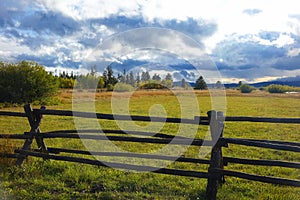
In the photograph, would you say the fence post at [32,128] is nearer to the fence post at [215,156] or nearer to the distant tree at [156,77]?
the distant tree at [156,77]

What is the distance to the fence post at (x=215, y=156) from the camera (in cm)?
511

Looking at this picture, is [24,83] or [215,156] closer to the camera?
[215,156]

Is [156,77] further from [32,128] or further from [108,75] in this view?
[108,75]

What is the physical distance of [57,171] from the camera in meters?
6.24

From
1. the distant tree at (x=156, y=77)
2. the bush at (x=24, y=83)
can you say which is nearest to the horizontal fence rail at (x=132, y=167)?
the distant tree at (x=156, y=77)

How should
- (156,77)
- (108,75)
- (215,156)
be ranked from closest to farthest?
1. (215,156)
2. (156,77)
3. (108,75)

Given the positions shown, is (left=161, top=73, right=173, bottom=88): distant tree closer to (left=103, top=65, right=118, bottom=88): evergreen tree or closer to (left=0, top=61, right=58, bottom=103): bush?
(left=103, top=65, right=118, bottom=88): evergreen tree

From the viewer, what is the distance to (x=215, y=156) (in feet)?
17.1

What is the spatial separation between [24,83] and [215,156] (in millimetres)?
39880

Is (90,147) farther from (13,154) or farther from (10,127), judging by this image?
(10,127)

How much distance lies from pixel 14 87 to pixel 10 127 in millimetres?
27384

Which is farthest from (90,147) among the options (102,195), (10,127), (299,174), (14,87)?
(14,87)

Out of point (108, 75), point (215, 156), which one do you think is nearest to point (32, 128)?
point (215, 156)

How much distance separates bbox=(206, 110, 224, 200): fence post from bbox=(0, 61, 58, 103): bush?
3873cm
